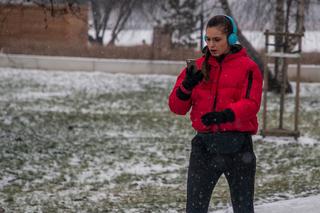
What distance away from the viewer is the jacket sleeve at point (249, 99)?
4.10 meters

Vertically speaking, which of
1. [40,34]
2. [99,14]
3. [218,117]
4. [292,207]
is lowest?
[292,207]

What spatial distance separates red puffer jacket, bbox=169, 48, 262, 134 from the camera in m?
4.19

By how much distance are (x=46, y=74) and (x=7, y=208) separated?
17599 millimetres

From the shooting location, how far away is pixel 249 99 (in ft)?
13.6

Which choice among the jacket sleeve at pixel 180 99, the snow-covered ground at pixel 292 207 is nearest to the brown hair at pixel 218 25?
the jacket sleeve at pixel 180 99

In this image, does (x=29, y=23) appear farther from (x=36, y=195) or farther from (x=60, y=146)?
(x=36, y=195)

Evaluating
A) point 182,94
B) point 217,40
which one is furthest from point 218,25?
point 182,94

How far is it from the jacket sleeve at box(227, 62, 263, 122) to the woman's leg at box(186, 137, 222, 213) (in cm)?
32

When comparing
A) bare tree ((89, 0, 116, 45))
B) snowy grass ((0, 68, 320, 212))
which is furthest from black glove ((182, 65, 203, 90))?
bare tree ((89, 0, 116, 45))

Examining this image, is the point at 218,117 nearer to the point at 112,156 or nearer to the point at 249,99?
the point at 249,99


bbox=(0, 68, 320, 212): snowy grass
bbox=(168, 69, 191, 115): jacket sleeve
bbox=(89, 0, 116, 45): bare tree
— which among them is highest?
bbox=(89, 0, 116, 45): bare tree

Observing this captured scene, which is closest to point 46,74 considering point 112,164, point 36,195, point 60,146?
point 60,146

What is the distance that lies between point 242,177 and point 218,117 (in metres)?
0.45

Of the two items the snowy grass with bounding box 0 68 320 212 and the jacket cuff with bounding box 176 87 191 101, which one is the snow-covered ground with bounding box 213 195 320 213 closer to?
the snowy grass with bounding box 0 68 320 212
